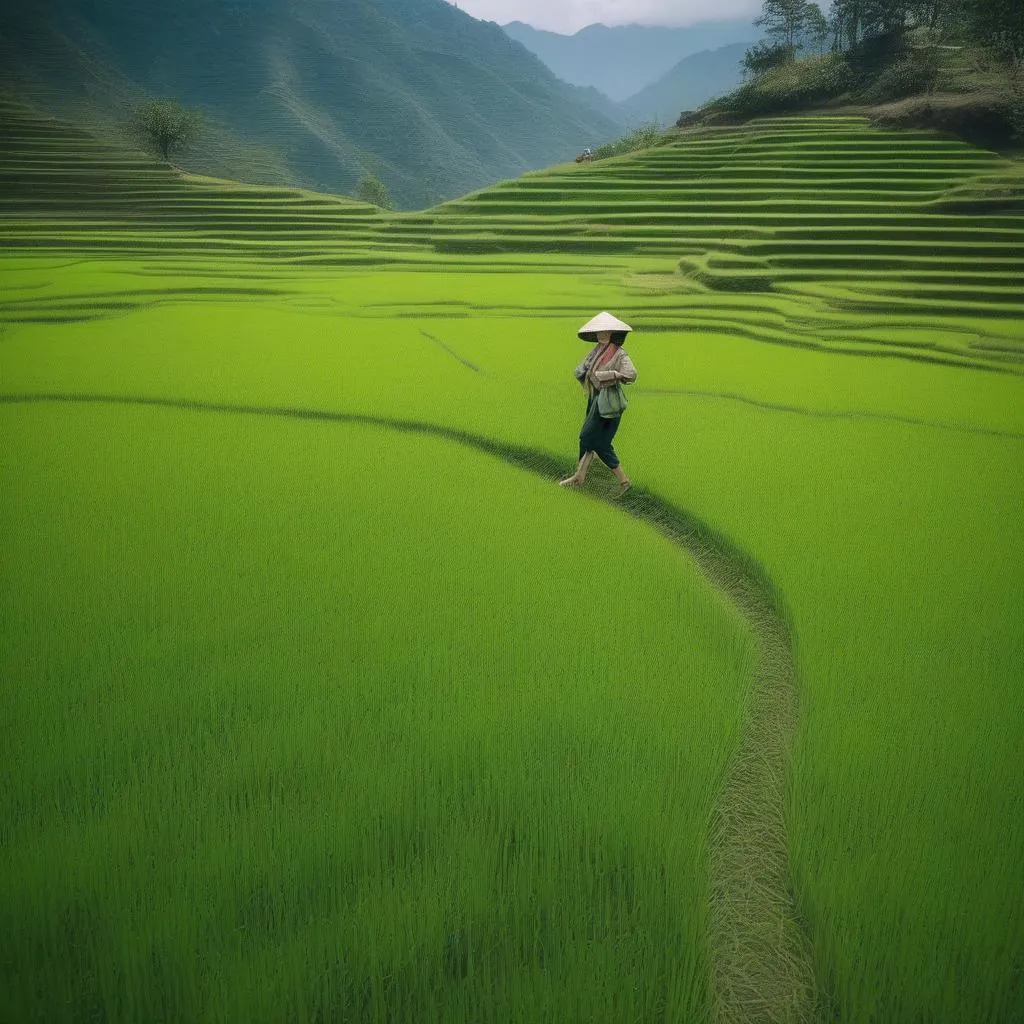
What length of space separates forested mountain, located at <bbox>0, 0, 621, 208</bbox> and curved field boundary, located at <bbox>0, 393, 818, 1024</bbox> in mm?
68542

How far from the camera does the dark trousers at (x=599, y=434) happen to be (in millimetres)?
4750

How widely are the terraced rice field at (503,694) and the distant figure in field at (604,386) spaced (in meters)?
0.26

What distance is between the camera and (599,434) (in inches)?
188

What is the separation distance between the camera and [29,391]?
21.4 feet

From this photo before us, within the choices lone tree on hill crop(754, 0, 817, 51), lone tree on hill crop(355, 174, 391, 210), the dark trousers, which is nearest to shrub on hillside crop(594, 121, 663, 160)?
lone tree on hill crop(754, 0, 817, 51)

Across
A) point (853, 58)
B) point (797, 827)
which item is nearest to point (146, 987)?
point (797, 827)

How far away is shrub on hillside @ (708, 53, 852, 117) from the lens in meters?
27.0

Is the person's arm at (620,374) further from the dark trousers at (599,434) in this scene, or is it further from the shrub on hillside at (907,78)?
the shrub on hillside at (907,78)

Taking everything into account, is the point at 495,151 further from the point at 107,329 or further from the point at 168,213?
the point at 107,329

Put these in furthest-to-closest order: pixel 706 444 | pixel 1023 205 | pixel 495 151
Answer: pixel 495 151, pixel 1023 205, pixel 706 444

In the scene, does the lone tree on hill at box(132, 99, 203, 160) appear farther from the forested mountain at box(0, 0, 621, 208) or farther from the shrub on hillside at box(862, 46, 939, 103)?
the shrub on hillside at box(862, 46, 939, 103)

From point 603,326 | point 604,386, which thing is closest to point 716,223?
point 603,326

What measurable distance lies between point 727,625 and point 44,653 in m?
2.85

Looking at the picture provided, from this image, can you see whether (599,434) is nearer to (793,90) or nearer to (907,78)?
(907,78)
